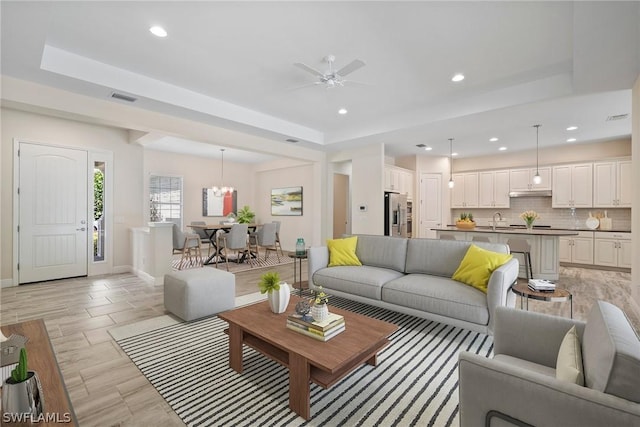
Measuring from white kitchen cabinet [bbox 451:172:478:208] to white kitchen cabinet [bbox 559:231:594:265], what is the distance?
81.3 inches

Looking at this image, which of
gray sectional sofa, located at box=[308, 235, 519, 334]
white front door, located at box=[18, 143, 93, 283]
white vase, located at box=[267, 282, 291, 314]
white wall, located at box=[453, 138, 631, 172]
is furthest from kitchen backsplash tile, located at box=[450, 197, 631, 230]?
white front door, located at box=[18, 143, 93, 283]

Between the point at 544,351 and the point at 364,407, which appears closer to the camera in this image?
the point at 544,351

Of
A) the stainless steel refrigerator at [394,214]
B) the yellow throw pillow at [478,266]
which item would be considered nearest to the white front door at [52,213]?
the stainless steel refrigerator at [394,214]

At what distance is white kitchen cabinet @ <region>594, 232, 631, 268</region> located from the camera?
5746 mm

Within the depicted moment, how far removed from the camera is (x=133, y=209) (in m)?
6.01

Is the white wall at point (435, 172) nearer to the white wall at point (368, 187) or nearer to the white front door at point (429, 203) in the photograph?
the white front door at point (429, 203)

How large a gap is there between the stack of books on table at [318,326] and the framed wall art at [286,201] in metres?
6.70

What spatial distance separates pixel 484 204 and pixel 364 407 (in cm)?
726

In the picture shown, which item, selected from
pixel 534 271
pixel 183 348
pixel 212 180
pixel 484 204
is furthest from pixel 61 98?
pixel 484 204

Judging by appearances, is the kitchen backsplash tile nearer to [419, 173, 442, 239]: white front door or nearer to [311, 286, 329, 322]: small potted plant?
[419, 173, 442, 239]: white front door

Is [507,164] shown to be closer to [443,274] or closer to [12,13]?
A: [443,274]

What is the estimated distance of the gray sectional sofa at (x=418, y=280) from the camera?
2598mm

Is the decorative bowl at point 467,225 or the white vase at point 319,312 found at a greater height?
the decorative bowl at point 467,225

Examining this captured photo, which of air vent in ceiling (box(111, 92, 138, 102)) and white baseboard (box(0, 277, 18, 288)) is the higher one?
air vent in ceiling (box(111, 92, 138, 102))
